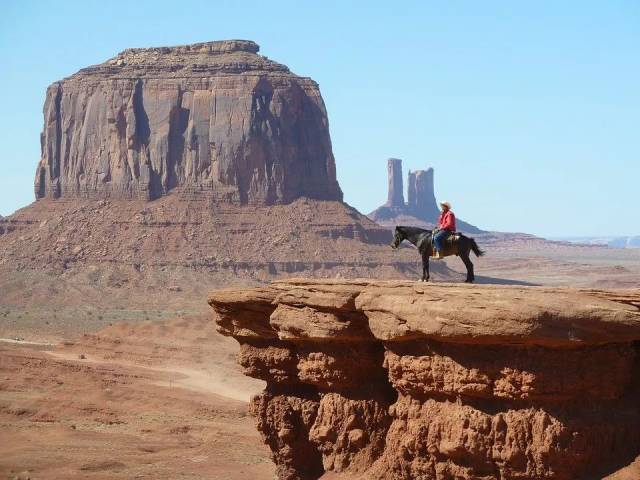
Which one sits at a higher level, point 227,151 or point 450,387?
point 227,151

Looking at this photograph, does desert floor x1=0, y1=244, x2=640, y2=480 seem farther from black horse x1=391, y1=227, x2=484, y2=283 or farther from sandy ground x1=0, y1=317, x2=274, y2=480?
black horse x1=391, y1=227, x2=484, y2=283

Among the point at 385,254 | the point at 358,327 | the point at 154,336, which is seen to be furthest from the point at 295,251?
the point at 358,327

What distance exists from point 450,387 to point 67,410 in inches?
1056

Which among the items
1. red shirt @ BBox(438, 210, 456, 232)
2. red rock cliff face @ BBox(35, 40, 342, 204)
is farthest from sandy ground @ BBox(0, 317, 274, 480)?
red rock cliff face @ BBox(35, 40, 342, 204)

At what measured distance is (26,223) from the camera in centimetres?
11338

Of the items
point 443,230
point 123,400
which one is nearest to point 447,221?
point 443,230

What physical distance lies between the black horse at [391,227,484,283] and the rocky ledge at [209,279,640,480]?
1519 millimetres

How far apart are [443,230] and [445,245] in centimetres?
24

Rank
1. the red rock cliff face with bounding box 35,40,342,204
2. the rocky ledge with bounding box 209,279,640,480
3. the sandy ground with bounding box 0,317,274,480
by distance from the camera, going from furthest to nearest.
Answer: the red rock cliff face with bounding box 35,40,342,204, the sandy ground with bounding box 0,317,274,480, the rocky ledge with bounding box 209,279,640,480

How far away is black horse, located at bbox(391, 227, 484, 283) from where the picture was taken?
20656 mm

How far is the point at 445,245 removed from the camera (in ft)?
68.3

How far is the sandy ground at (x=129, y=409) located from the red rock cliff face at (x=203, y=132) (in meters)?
43.7

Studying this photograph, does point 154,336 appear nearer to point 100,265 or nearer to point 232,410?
point 232,410

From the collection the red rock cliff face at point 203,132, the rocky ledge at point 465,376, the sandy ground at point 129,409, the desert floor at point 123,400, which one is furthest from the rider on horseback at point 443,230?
the red rock cliff face at point 203,132
